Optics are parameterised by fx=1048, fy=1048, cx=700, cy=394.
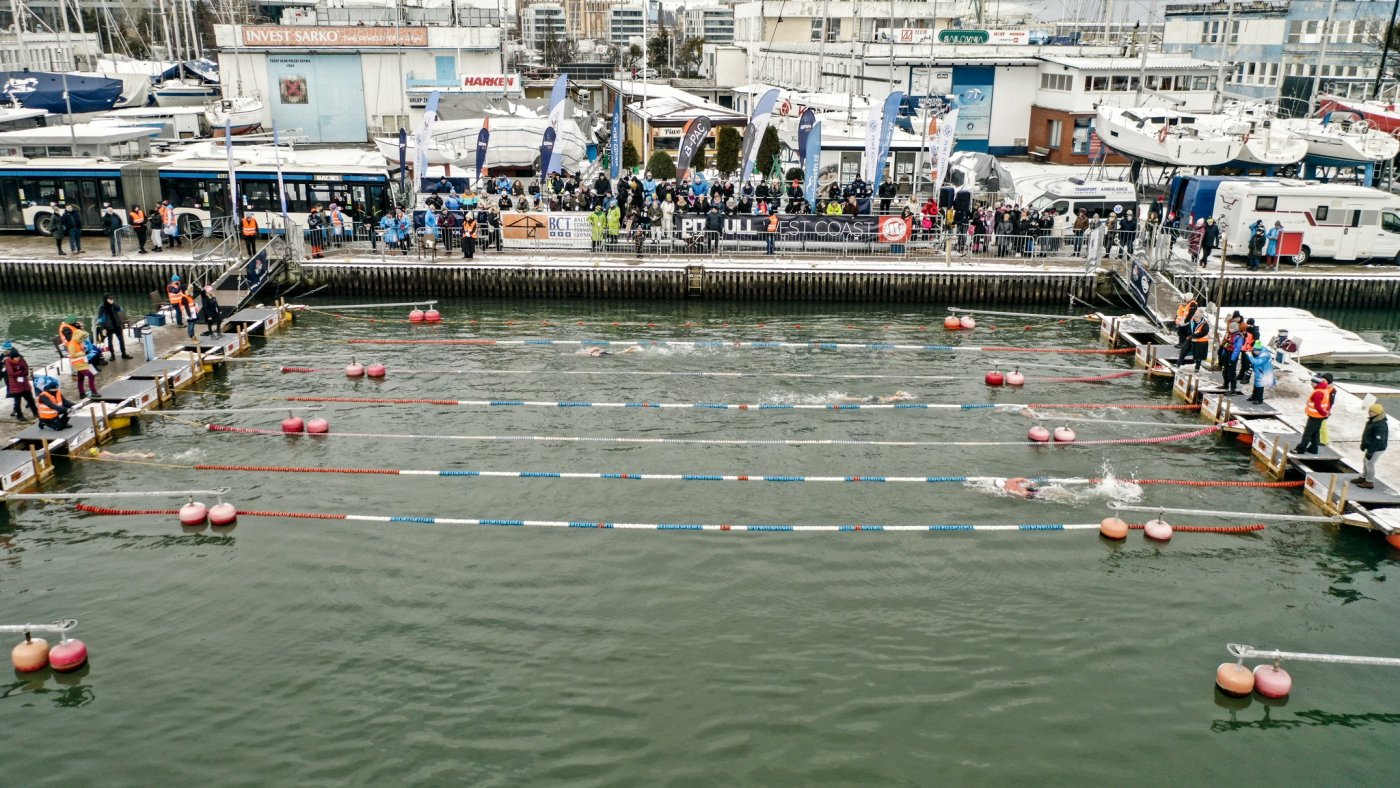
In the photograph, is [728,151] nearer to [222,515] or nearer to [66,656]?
[222,515]

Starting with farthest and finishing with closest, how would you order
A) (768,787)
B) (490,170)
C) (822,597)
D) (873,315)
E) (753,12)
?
(753,12) < (490,170) < (873,315) < (822,597) < (768,787)

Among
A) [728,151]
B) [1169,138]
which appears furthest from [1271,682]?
[728,151]

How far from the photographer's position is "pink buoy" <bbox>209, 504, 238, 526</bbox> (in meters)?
19.3

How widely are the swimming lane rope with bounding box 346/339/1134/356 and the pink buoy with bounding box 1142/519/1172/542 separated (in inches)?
471

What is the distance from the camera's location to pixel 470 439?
2331 centimetres

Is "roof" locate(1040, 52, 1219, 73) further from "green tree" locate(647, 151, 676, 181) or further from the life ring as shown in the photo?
the life ring

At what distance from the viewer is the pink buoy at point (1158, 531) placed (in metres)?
18.9

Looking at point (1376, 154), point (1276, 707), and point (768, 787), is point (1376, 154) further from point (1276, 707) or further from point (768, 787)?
point (768, 787)

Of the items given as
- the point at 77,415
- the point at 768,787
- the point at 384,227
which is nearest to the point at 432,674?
the point at 768,787

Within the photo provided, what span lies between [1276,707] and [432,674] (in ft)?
38.9

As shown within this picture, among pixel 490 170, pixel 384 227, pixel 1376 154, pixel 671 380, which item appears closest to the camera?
pixel 671 380

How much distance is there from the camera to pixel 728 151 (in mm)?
50500

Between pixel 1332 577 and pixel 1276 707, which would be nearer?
pixel 1276 707

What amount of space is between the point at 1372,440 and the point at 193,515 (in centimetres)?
2199
